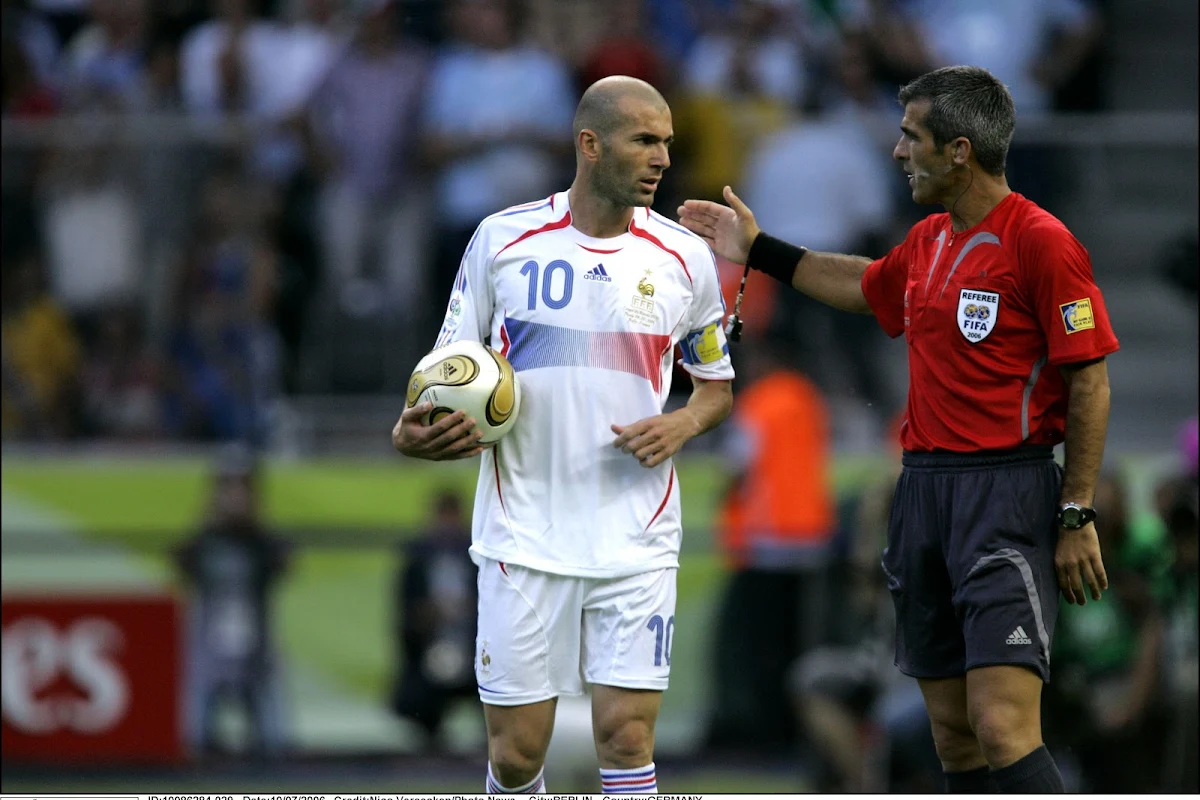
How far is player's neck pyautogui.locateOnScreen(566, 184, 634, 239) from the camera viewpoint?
5.87 meters

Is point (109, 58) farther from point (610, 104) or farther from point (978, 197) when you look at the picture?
point (978, 197)

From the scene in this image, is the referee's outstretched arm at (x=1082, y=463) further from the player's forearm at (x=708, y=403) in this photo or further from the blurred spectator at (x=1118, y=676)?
the blurred spectator at (x=1118, y=676)

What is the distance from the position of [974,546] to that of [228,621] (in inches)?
262

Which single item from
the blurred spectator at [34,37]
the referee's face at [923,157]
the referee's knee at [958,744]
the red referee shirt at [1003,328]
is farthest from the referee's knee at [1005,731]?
the blurred spectator at [34,37]

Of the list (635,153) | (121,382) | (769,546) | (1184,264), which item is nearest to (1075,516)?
(635,153)

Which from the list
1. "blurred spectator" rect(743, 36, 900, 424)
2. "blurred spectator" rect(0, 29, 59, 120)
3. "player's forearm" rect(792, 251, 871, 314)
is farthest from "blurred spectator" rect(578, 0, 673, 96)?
"player's forearm" rect(792, 251, 871, 314)

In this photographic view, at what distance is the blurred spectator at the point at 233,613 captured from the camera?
10.8 metres

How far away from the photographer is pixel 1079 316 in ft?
17.5

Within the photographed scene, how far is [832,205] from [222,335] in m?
4.09

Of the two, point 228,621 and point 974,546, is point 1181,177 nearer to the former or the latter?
point 974,546

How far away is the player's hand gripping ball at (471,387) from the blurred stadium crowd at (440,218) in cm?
504

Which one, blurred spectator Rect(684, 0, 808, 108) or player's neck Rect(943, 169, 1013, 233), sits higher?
blurred spectator Rect(684, 0, 808, 108)

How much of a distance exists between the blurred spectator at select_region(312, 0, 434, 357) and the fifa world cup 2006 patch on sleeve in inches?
241

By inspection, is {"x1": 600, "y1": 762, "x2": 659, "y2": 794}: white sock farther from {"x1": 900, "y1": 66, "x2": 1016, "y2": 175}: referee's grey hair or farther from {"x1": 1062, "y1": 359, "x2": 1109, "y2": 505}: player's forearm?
{"x1": 900, "y1": 66, "x2": 1016, "y2": 175}: referee's grey hair
